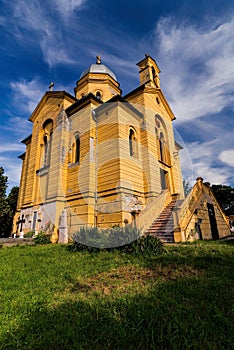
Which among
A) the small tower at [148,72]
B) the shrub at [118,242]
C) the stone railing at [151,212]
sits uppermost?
the small tower at [148,72]

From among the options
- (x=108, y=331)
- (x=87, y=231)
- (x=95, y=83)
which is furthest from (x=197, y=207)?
(x=95, y=83)

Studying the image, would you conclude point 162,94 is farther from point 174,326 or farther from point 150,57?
point 174,326

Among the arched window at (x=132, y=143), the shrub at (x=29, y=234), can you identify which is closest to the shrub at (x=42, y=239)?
the shrub at (x=29, y=234)

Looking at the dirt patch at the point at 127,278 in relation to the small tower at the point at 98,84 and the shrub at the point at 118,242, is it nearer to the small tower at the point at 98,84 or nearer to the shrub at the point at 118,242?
the shrub at the point at 118,242

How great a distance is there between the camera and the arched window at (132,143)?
538 inches

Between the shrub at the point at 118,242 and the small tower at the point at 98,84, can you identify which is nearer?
the shrub at the point at 118,242

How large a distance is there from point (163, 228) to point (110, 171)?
4.68 m

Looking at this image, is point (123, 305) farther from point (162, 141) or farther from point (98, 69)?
point (98, 69)

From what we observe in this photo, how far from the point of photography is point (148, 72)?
1750 centimetres

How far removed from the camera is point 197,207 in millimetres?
10930

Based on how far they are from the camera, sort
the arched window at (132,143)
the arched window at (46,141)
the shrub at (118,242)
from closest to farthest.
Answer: the shrub at (118,242) → the arched window at (132,143) → the arched window at (46,141)

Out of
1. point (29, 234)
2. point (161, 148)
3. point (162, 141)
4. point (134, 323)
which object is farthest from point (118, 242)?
point (162, 141)

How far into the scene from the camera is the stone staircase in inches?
359

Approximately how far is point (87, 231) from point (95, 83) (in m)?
17.3
